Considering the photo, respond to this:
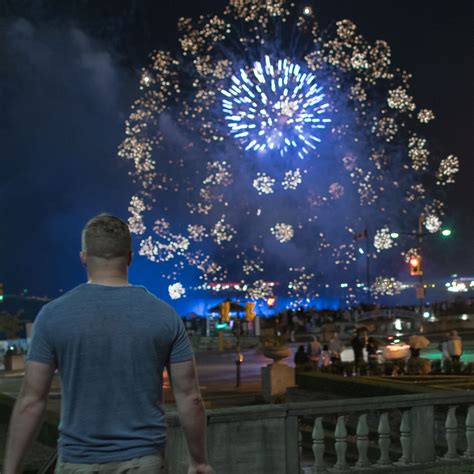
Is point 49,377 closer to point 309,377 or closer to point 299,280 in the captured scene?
point 309,377

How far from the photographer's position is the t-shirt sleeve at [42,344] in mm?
4039

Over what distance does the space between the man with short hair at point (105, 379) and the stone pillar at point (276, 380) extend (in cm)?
1922

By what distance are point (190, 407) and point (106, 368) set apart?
45cm

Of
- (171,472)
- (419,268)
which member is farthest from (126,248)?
(419,268)

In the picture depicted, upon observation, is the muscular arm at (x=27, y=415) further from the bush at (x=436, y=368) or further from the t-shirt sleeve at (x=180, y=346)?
the bush at (x=436, y=368)

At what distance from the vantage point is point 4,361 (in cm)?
4288

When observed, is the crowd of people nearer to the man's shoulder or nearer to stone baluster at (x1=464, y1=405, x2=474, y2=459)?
stone baluster at (x1=464, y1=405, x2=474, y2=459)

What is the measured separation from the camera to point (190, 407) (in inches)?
165

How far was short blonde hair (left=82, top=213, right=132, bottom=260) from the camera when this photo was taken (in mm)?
4215

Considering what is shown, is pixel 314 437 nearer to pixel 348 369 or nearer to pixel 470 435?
pixel 470 435

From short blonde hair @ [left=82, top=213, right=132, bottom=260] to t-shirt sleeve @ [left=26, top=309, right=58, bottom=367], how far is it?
383 mm

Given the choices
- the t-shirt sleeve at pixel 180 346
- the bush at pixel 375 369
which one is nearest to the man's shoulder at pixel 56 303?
the t-shirt sleeve at pixel 180 346

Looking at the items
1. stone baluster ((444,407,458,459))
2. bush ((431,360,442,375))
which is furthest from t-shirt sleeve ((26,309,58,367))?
bush ((431,360,442,375))

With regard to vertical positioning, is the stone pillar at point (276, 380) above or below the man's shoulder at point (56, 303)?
above
